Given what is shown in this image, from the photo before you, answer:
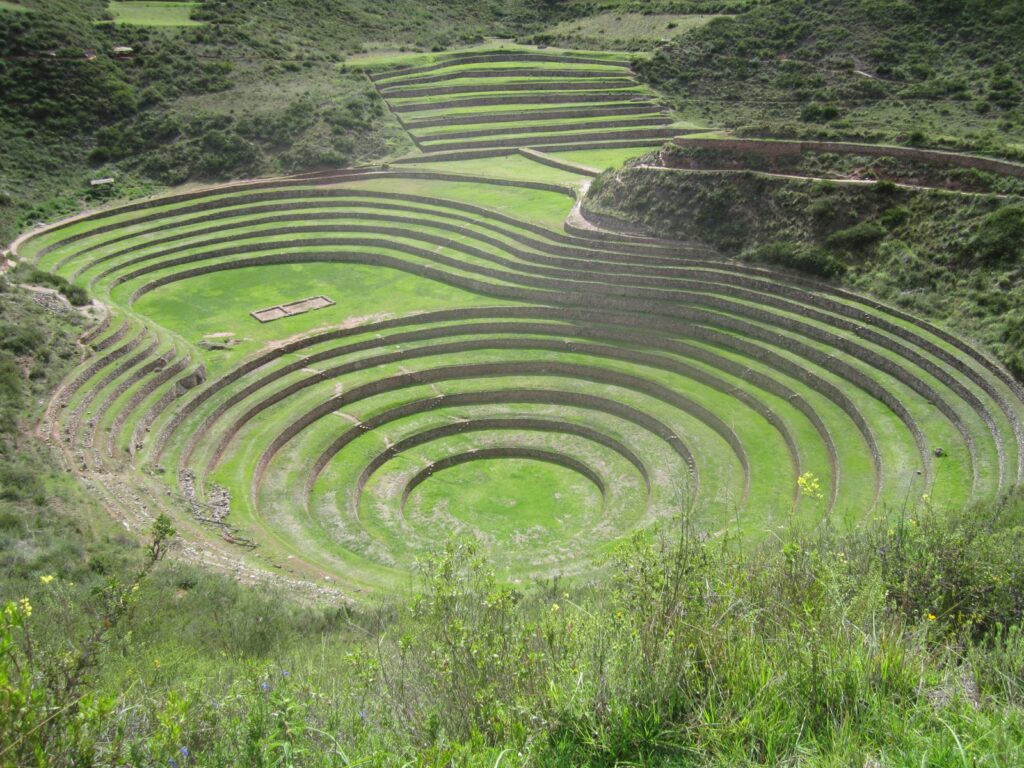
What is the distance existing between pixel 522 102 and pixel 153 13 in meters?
29.6

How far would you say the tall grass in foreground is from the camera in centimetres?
669

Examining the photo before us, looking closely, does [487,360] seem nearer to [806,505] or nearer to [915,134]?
[806,505]

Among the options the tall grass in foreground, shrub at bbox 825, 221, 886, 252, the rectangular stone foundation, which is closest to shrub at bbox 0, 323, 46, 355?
the rectangular stone foundation

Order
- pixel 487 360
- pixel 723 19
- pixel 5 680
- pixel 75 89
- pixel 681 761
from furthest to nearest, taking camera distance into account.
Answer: pixel 723 19
pixel 75 89
pixel 487 360
pixel 681 761
pixel 5 680

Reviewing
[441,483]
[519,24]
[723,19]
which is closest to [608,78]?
[723,19]

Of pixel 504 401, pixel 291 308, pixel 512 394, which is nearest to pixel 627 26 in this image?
pixel 291 308

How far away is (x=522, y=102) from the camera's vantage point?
182ft

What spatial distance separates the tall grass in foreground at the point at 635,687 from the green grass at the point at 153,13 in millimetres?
58640

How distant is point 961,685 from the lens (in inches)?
296

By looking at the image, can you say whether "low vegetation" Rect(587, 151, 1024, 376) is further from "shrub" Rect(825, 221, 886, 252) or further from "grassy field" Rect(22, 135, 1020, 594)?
"grassy field" Rect(22, 135, 1020, 594)

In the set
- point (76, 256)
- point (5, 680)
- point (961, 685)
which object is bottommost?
point (5, 680)

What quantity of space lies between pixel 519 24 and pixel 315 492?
6163 cm

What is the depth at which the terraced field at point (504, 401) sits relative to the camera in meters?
22.2

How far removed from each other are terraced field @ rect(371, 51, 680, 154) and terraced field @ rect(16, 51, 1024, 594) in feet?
48.2
